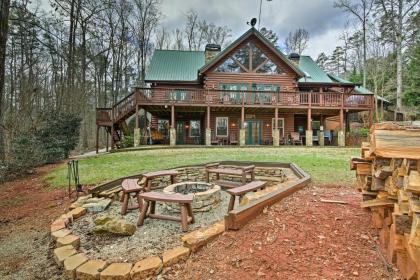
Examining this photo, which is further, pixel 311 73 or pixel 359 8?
pixel 359 8

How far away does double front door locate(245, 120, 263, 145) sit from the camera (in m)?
18.9

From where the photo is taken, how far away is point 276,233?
2949 mm

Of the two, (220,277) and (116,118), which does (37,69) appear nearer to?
(116,118)

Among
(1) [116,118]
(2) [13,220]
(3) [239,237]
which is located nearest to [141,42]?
(1) [116,118]

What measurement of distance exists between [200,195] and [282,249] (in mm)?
2508

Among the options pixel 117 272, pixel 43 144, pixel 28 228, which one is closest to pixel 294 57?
pixel 43 144

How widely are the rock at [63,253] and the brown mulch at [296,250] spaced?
1.34 meters

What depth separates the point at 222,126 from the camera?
19.0m

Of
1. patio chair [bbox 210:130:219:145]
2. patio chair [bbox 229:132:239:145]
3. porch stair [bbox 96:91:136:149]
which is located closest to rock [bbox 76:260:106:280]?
porch stair [bbox 96:91:136:149]

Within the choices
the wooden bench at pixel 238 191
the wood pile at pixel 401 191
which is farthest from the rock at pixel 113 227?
the wood pile at pixel 401 191

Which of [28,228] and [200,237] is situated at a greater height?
[200,237]

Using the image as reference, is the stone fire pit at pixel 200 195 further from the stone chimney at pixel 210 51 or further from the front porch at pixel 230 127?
the stone chimney at pixel 210 51

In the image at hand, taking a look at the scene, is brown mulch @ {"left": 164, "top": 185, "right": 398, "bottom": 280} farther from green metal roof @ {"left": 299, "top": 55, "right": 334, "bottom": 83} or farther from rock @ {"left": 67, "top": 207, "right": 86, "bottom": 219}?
green metal roof @ {"left": 299, "top": 55, "right": 334, "bottom": 83}

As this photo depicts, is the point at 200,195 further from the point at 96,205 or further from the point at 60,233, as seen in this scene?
the point at 60,233
